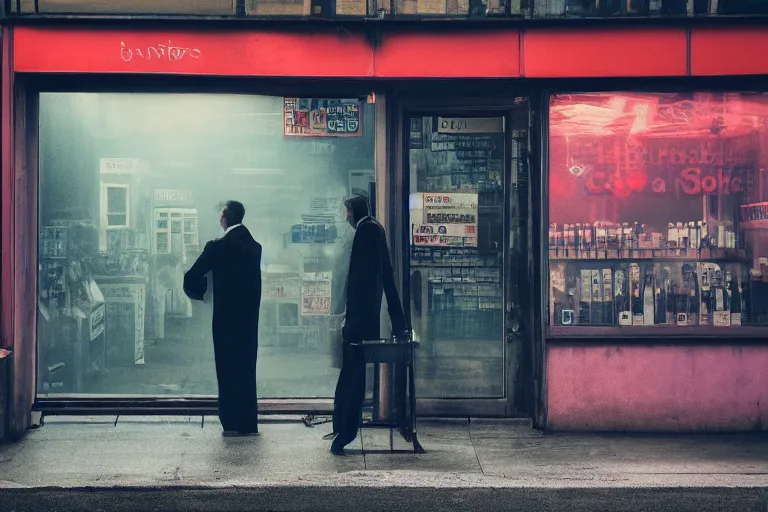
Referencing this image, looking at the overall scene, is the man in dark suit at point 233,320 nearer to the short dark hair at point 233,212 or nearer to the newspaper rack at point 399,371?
the short dark hair at point 233,212

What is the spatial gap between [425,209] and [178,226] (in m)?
2.32

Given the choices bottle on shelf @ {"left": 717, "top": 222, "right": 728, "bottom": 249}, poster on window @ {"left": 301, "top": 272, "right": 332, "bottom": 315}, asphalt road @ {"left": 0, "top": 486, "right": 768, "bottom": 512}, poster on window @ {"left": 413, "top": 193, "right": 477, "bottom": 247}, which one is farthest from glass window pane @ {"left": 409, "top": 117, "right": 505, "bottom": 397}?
asphalt road @ {"left": 0, "top": 486, "right": 768, "bottom": 512}

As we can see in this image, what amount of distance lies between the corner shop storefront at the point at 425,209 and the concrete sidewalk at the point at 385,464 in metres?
0.37

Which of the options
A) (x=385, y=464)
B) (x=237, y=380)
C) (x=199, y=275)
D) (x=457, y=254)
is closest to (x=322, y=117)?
(x=457, y=254)

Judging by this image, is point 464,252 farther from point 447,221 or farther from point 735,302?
point 735,302

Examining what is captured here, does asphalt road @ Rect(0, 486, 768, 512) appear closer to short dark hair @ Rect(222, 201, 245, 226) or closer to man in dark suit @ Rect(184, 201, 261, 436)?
man in dark suit @ Rect(184, 201, 261, 436)

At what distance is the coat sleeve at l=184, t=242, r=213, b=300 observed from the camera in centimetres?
861

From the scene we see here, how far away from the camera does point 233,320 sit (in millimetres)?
8680

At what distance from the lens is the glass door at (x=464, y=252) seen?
9273 mm

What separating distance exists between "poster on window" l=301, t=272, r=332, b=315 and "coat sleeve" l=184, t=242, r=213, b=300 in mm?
1080

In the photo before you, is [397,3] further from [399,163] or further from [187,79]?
[187,79]

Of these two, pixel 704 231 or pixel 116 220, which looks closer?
pixel 704 231

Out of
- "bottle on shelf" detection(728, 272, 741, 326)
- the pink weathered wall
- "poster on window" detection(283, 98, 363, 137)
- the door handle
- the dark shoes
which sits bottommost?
the dark shoes

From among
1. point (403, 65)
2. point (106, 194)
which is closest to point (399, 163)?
point (403, 65)
